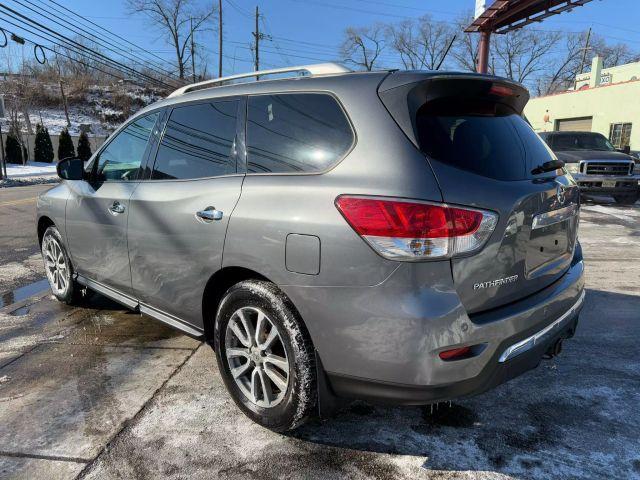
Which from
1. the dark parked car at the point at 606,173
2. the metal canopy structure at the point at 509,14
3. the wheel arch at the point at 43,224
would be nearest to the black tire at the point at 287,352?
→ the wheel arch at the point at 43,224

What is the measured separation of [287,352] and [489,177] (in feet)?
4.09

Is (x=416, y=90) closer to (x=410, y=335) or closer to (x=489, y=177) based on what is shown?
(x=489, y=177)

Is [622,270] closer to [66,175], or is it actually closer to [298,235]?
[298,235]

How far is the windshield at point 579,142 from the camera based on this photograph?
40.7 feet

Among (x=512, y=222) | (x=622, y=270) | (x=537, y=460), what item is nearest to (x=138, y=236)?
(x=512, y=222)

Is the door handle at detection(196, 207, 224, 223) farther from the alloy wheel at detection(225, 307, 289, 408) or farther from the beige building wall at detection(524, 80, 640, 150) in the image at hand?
the beige building wall at detection(524, 80, 640, 150)

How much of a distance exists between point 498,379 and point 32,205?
44.2 ft

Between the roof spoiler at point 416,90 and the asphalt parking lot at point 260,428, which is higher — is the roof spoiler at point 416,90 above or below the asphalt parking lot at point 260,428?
above

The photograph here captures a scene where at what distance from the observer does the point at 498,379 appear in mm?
2145

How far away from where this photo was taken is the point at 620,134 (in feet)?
74.9

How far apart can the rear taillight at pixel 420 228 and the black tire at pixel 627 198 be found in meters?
11.9

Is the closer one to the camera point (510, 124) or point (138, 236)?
point (510, 124)

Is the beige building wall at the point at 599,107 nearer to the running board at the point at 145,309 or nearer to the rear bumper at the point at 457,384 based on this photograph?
the rear bumper at the point at 457,384

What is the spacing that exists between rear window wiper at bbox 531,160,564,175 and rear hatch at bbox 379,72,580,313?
2 centimetres
